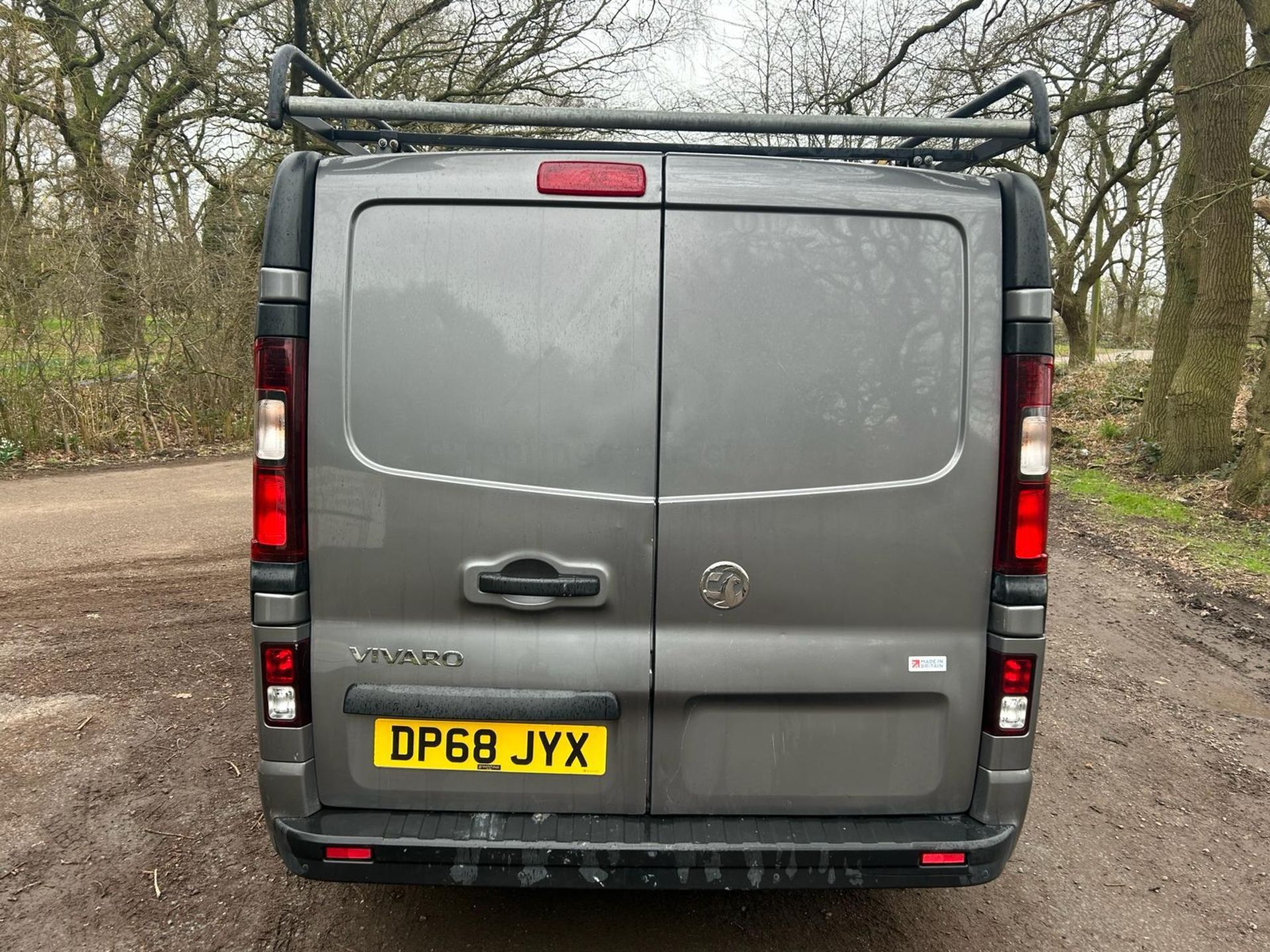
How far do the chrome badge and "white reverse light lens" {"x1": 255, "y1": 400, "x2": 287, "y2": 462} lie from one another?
1.08 metres

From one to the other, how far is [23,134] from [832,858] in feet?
45.9

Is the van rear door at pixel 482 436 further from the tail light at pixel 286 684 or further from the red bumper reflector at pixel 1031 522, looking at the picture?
the red bumper reflector at pixel 1031 522

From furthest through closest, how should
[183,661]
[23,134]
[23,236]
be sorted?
[23,134], [23,236], [183,661]

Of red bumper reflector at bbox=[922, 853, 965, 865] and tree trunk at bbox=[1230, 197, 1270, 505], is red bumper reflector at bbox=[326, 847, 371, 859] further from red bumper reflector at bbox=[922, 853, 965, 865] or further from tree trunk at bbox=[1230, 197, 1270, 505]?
tree trunk at bbox=[1230, 197, 1270, 505]

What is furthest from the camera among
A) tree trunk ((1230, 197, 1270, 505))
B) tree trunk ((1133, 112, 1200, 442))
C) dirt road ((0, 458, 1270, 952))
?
tree trunk ((1133, 112, 1200, 442))

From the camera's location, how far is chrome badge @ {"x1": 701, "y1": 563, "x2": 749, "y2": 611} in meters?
2.29

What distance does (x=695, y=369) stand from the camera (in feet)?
7.39

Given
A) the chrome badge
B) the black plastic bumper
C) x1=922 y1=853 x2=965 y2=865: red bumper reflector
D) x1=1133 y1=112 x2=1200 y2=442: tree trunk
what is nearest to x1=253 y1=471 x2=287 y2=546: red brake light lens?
the black plastic bumper

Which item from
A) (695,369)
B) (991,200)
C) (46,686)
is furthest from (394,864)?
(46,686)

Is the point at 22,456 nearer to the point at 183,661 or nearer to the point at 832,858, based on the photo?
the point at 183,661

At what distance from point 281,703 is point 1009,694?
1.86 metres

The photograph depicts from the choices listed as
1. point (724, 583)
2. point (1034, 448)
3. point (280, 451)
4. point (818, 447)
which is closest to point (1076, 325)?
point (1034, 448)

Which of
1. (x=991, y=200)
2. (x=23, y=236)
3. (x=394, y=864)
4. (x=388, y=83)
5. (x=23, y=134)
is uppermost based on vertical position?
(x=388, y=83)

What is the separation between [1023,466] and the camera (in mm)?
2303
